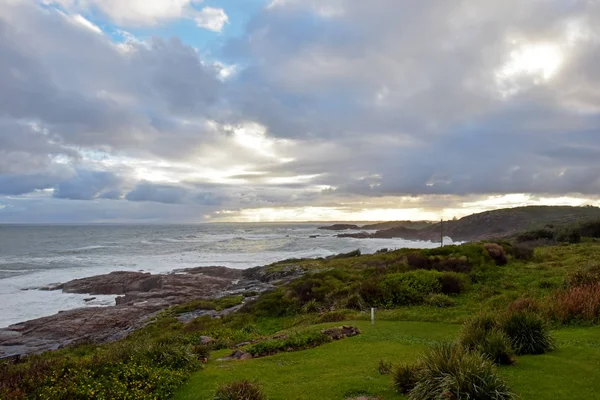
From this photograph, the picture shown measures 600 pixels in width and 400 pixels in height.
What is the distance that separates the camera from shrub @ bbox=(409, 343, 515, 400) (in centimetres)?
591

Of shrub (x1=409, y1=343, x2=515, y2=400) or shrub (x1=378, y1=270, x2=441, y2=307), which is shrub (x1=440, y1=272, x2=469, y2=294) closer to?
shrub (x1=378, y1=270, x2=441, y2=307)

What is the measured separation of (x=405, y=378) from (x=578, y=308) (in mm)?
7792

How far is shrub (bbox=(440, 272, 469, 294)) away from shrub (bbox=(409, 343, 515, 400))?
45.6 feet

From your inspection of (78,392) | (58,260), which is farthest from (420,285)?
(58,260)

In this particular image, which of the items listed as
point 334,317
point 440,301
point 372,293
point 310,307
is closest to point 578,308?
point 440,301

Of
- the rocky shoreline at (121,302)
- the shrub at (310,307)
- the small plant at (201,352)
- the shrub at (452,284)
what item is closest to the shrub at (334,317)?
the shrub at (310,307)

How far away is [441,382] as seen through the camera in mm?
6184

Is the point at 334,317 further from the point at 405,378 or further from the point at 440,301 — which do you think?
the point at 405,378

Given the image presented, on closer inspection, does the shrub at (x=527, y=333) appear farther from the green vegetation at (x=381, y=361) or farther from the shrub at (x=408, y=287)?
the shrub at (x=408, y=287)

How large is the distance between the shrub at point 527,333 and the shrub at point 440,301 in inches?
341

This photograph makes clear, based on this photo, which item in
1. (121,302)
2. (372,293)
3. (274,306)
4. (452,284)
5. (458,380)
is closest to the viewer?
(458,380)

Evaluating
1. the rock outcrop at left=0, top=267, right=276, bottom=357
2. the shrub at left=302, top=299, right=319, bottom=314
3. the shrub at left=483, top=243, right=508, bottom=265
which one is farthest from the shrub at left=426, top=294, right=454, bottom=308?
the rock outcrop at left=0, top=267, right=276, bottom=357

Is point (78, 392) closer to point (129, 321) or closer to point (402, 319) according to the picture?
point (402, 319)

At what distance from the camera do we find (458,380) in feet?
20.0
